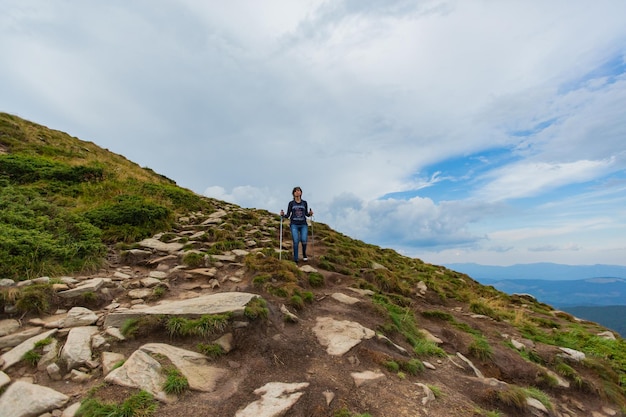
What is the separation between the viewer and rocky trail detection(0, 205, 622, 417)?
187 inches

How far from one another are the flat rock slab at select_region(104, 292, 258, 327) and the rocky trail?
0.03 meters

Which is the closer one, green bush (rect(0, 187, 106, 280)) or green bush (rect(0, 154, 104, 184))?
green bush (rect(0, 187, 106, 280))

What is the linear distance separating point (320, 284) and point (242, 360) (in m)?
5.20

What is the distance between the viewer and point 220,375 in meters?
5.50

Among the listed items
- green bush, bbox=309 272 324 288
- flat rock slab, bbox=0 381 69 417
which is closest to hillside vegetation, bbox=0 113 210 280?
flat rock slab, bbox=0 381 69 417

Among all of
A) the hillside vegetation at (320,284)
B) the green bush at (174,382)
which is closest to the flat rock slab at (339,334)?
the hillside vegetation at (320,284)

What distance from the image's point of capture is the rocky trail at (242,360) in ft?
15.6

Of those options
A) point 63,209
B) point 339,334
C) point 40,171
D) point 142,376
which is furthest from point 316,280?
point 40,171

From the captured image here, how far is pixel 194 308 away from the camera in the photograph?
7.07 meters

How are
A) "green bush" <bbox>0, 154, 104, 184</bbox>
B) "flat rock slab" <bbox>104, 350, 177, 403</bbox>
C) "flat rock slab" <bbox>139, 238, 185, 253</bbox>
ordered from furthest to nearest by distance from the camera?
"green bush" <bbox>0, 154, 104, 184</bbox>, "flat rock slab" <bbox>139, 238, 185, 253</bbox>, "flat rock slab" <bbox>104, 350, 177, 403</bbox>

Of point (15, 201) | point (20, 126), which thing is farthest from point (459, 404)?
point (20, 126)

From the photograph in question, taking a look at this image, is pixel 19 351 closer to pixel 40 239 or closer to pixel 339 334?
pixel 40 239

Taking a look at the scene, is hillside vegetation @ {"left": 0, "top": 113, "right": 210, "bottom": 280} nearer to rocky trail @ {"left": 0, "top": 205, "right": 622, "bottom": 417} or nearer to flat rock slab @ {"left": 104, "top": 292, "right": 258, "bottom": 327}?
rocky trail @ {"left": 0, "top": 205, "right": 622, "bottom": 417}

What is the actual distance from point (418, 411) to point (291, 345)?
9.07 ft
